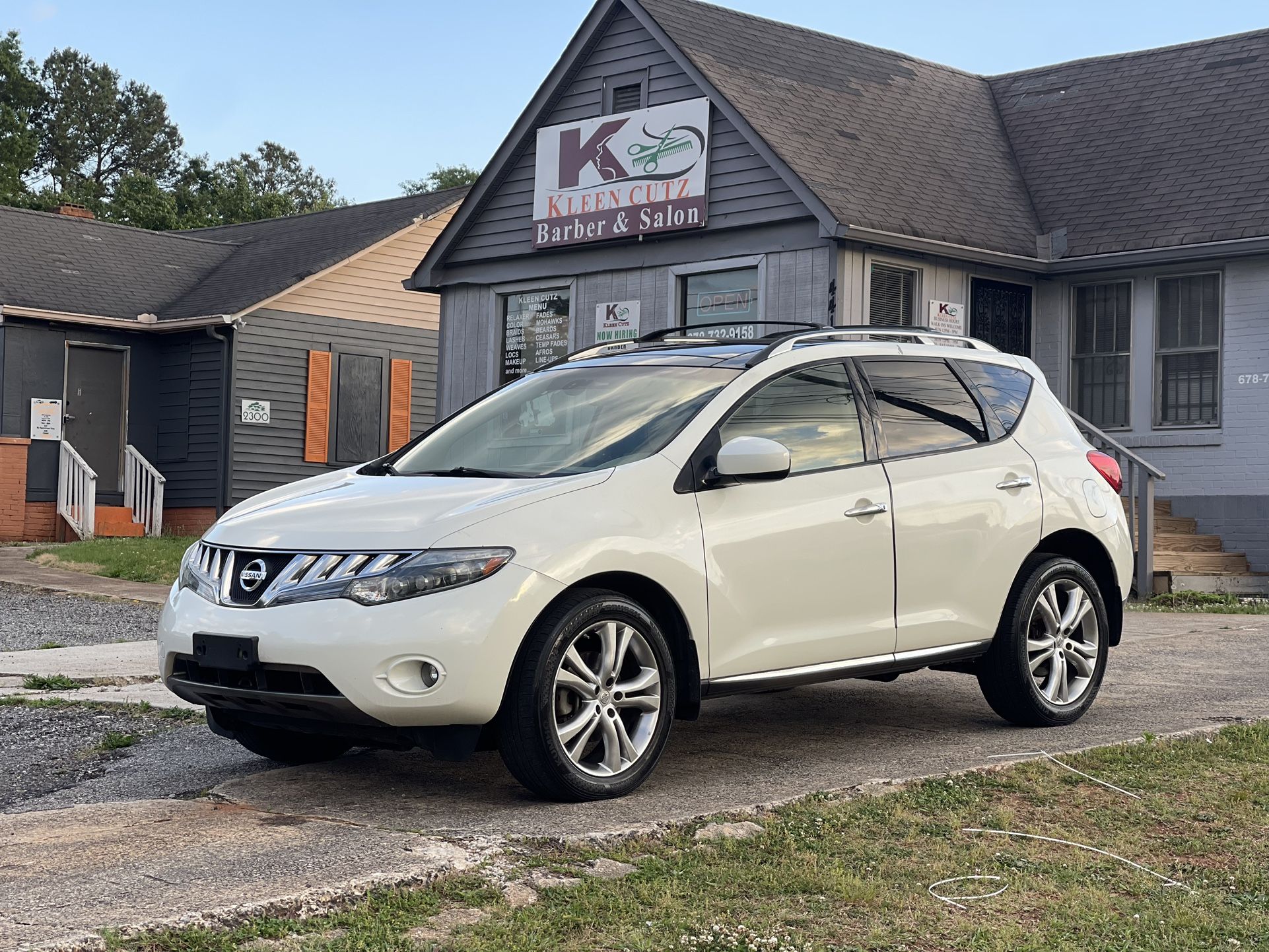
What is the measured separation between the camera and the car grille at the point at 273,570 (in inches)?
216

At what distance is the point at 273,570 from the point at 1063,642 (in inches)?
152

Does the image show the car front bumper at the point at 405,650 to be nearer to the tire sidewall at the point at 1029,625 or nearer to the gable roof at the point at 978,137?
the tire sidewall at the point at 1029,625

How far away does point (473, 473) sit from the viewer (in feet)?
20.4

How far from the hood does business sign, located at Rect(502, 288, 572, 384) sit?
12465 mm

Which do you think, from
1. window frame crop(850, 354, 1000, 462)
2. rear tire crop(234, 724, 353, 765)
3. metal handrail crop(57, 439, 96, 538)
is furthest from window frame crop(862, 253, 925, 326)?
metal handrail crop(57, 439, 96, 538)

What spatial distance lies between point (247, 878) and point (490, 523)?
5.15ft

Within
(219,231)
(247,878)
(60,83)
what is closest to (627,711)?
(247,878)

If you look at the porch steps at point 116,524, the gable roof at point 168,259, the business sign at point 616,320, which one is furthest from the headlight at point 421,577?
the gable roof at point 168,259

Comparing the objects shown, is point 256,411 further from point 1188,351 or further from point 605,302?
point 1188,351

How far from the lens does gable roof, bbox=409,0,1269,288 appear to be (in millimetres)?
16516

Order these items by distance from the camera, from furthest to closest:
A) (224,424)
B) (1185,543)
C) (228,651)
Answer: (224,424) < (1185,543) < (228,651)

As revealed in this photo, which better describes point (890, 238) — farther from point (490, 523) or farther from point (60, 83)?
point (60, 83)

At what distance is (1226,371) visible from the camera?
54.8 feet

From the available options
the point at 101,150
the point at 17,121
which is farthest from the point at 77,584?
the point at 101,150
